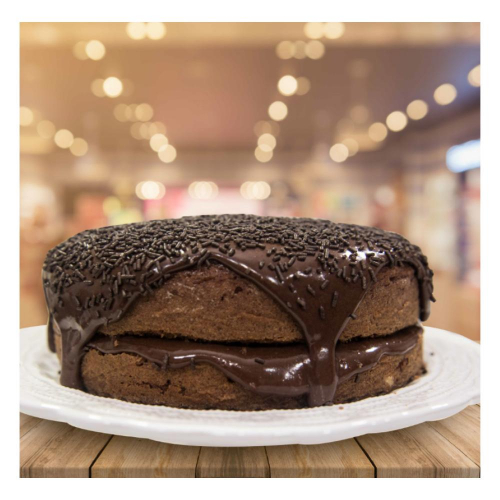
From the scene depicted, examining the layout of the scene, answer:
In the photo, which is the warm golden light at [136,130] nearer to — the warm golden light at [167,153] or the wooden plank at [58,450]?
the warm golden light at [167,153]

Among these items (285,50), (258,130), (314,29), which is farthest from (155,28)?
(258,130)

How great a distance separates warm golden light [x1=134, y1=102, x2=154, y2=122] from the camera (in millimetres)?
6074

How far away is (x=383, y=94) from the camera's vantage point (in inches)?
225

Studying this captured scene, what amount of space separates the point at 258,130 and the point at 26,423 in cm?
701

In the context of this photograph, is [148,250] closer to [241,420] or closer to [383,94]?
[241,420]

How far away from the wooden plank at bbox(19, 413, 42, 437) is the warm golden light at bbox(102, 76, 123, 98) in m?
4.14

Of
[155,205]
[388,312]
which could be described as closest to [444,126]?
[155,205]

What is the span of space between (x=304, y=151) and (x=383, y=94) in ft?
12.0

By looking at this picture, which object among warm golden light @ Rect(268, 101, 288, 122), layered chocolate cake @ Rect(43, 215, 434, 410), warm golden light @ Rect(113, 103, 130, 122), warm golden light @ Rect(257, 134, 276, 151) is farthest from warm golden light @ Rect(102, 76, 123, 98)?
layered chocolate cake @ Rect(43, 215, 434, 410)

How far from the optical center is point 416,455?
1.21 metres

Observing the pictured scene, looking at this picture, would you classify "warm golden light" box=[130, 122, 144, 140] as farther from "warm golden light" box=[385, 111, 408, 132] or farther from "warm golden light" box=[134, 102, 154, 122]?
"warm golden light" box=[385, 111, 408, 132]

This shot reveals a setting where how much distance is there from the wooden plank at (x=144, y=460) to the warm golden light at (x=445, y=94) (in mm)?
5340

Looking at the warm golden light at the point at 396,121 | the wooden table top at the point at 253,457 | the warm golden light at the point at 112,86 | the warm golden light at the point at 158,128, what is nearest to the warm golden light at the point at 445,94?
the warm golden light at the point at 396,121

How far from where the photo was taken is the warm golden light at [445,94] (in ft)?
17.9
